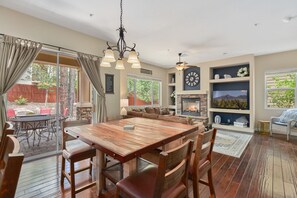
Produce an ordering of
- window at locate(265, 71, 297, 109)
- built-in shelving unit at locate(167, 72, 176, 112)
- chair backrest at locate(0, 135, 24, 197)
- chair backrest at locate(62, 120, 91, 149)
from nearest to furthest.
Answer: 1. chair backrest at locate(0, 135, 24, 197)
2. chair backrest at locate(62, 120, 91, 149)
3. window at locate(265, 71, 297, 109)
4. built-in shelving unit at locate(167, 72, 176, 112)

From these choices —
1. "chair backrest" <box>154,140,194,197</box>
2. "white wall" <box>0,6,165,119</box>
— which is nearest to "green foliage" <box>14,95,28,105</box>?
"white wall" <box>0,6,165,119</box>

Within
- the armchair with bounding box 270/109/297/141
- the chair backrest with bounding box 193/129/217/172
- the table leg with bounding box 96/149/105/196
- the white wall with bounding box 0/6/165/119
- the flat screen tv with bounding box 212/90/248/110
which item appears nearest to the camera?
the chair backrest with bounding box 193/129/217/172

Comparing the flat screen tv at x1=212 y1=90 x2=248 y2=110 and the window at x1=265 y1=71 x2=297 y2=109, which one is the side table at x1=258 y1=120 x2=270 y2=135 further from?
the flat screen tv at x1=212 y1=90 x2=248 y2=110

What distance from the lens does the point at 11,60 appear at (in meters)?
2.63

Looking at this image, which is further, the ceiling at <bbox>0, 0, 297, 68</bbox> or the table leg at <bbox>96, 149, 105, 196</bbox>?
the ceiling at <bbox>0, 0, 297, 68</bbox>

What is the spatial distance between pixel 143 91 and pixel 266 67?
16.0 ft

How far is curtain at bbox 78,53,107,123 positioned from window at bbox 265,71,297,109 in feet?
18.9

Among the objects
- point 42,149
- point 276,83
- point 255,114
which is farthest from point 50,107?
point 276,83

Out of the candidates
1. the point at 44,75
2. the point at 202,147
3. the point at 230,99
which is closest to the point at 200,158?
the point at 202,147

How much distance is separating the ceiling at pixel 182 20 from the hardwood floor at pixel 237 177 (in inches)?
108

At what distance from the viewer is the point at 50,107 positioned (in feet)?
13.3

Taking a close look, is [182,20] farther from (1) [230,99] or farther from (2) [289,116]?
(2) [289,116]

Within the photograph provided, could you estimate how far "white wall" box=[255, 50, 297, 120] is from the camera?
16.3 feet

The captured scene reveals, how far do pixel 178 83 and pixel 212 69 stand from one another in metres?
1.68
